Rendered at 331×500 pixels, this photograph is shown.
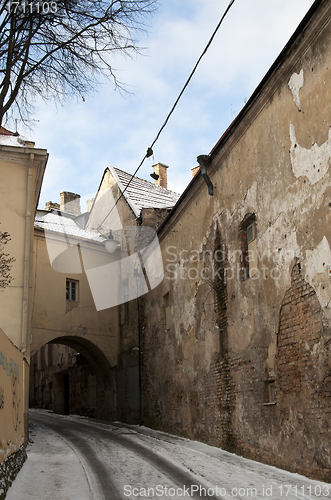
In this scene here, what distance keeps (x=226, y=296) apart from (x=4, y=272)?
5.17 meters

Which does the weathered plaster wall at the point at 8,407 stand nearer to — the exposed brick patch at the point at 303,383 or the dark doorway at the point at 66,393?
the exposed brick patch at the point at 303,383

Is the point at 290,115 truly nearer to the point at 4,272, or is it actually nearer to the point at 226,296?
the point at 226,296

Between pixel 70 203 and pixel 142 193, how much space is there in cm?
1334

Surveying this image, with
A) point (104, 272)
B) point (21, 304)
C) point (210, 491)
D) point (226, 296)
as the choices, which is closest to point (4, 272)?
point (21, 304)

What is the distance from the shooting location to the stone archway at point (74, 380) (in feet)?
64.3

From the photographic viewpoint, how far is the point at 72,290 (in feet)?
61.9

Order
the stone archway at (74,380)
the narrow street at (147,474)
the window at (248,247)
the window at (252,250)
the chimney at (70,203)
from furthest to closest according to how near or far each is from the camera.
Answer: the chimney at (70,203)
the stone archway at (74,380)
the window at (248,247)
the window at (252,250)
the narrow street at (147,474)

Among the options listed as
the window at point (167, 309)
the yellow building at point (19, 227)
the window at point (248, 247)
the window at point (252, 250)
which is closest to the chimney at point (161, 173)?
the window at point (167, 309)

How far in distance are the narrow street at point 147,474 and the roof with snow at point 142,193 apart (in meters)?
11.0

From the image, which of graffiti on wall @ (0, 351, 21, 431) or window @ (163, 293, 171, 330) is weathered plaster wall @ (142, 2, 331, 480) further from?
graffiti on wall @ (0, 351, 21, 431)

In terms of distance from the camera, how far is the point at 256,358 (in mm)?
9070

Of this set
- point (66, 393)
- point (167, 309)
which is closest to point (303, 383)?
point (167, 309)

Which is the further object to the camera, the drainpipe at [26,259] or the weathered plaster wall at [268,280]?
the drainpipe at [26,259]

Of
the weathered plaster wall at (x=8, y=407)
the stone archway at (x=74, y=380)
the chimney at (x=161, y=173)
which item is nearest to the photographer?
the weathered plaster wall at (x=8, y=407)
